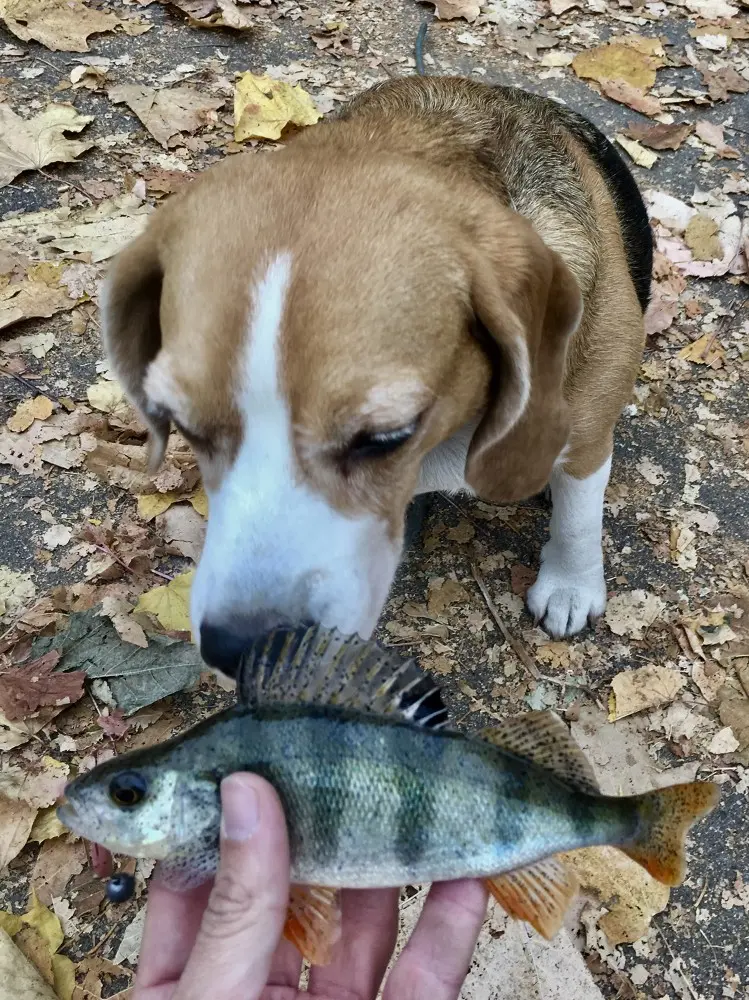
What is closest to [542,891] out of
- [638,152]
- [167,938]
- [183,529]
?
[167,938]

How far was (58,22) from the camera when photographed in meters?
5.79

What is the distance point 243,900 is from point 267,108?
16.3 ft

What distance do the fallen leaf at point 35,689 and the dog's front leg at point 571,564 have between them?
180 cm

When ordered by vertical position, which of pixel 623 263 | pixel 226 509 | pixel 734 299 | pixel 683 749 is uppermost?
pixel 623 263

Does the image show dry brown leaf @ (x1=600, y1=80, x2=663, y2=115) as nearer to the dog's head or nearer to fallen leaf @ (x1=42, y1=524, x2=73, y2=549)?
the dog's head

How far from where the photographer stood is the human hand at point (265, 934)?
4.70 feet

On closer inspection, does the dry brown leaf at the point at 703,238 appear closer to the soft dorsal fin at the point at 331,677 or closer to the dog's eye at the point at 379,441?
the dog's eye at the point at 379,441

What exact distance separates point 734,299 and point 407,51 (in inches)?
117

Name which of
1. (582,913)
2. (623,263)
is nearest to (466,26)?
(623,263)

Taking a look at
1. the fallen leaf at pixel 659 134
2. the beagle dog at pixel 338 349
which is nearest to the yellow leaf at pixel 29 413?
the beagle dog at pixel 338 349

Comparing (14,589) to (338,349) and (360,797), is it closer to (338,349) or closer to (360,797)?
(338,349)

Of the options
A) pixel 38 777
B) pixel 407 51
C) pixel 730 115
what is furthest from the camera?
pixel 407 51

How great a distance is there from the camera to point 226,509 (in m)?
2.10

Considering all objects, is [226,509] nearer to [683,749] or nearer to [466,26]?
[683,749]
